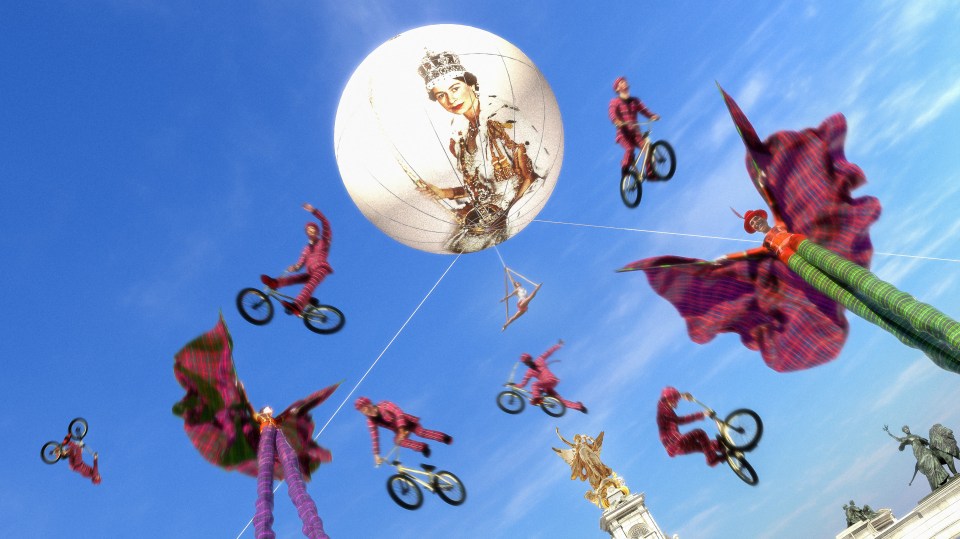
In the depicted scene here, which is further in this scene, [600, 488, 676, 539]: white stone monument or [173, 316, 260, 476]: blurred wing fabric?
[600, 488, 676, 539]: white stone monument

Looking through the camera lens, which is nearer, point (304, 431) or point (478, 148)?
point (478, 148)

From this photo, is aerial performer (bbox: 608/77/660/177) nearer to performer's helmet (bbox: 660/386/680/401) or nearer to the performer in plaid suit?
performer's helmet (bbox: 660/386/680/401)

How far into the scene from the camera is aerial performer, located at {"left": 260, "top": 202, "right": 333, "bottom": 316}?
14.8m

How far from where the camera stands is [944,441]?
88.6 ft

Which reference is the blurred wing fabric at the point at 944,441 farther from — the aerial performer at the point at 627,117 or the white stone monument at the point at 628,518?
the aerial performer at the point at 627,117

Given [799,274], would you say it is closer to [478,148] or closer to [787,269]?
[787,269]

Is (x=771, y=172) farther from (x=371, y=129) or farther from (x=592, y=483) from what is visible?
(x=592, y=483)

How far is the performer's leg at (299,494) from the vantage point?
10.1m

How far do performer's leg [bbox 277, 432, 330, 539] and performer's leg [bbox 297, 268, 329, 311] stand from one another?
3379mm

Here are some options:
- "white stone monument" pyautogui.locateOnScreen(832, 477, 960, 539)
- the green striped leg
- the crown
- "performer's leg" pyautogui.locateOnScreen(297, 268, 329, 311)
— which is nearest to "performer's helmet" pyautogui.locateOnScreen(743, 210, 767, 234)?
the green striped leg

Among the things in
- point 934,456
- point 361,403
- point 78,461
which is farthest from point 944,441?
point 78,461

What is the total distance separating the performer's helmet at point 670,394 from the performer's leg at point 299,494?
24.2 feet

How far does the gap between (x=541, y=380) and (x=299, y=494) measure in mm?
9047

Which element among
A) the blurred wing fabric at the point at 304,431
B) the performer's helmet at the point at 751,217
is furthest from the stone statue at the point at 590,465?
the performer's helmet at the point at 751,217
